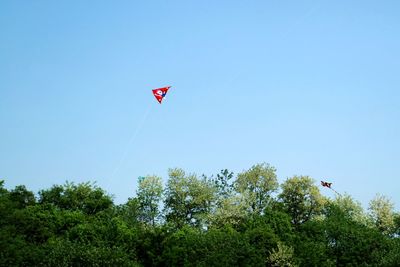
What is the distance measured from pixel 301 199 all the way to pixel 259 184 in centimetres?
718

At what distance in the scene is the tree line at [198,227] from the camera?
176 feet

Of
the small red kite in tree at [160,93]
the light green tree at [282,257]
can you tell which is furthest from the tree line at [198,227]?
the small red kite in tree at [160,93]

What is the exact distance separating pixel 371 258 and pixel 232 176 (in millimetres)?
39972

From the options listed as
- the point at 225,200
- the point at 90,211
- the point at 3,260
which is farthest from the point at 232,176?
the point at 3,260

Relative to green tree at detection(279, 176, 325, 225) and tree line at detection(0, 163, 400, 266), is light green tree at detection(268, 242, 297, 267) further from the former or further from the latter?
green tree at detection(279, 176, 325, 225)

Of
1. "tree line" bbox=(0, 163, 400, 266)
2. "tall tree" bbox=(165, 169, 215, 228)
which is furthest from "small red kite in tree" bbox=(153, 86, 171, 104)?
"tall tree" bbox=(165, 169, 215, 228)

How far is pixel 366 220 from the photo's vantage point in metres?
89.8

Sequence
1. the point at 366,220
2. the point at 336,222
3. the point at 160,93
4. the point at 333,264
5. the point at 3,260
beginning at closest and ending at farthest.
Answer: the point at 3,260, the point at 160,93, the point at 333,264, the point at 336,222, the point at 366,220

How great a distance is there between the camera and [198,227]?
81.6 meters

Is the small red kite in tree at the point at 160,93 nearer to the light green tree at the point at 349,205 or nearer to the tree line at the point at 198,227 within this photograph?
the tree line at the point at 198,227

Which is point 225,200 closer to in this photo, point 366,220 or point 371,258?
point 366,220

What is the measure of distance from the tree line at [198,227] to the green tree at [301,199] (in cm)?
16

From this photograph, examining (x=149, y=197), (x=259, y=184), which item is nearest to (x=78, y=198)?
(x=149, y=197)

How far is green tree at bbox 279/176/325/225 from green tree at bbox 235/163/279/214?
2406 millimetres
